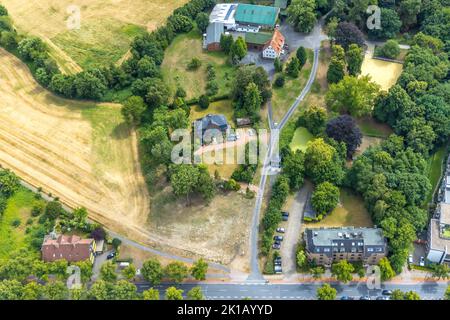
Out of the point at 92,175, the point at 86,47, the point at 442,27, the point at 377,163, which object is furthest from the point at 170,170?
the point at 442,27

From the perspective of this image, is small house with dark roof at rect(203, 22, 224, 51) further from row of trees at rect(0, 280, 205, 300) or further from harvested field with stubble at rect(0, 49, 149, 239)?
row of trees at rect(0, 280, 205, 300)

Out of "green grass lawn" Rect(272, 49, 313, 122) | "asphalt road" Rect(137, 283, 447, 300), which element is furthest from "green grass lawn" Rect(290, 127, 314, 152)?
"asphalt road" Rect(137, 283, 447, 300)

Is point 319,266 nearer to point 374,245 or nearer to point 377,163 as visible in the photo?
point 374,245

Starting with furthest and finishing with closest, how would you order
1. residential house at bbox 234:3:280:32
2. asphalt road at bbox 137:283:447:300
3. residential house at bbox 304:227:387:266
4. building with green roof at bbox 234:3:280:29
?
building with green roof at bbox 234:3:280:29, residential house at bbox 234:3:280:32, residential house at bbox 304:227:387:266, asphalt road at bbox 137:283:447:300

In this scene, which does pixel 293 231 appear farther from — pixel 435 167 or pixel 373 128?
pixel 435 167

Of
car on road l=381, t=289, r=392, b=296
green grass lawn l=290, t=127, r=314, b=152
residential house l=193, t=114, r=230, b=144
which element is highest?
green grass lawn l=290, t=127, r=314, b=152

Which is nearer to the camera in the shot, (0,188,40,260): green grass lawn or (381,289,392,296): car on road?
(381,289,392,296): car on road

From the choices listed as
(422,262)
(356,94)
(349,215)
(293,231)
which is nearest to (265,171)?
(293,231)
